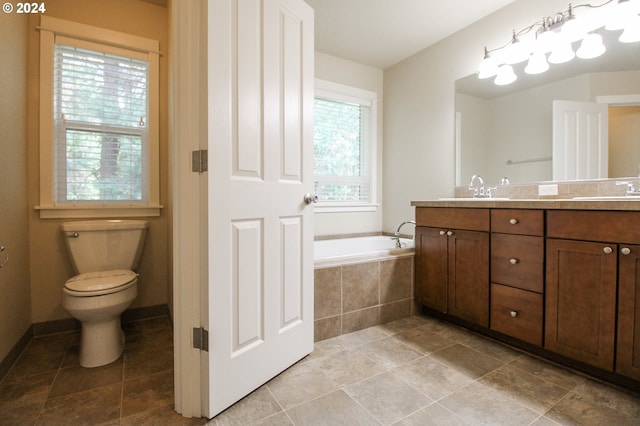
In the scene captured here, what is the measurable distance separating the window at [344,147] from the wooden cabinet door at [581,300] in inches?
74.7

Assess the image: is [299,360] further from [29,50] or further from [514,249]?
[29,50]

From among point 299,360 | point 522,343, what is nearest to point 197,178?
point 299,360

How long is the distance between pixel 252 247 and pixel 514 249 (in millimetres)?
1436

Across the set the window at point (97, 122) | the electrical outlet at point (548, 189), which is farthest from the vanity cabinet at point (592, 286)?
the window at point (97, 122)

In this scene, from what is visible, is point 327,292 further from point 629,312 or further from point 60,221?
point 60,221

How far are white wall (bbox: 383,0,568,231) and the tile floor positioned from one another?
60.0 inches

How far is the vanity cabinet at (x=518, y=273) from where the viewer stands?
158cm

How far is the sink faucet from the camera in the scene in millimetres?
2408

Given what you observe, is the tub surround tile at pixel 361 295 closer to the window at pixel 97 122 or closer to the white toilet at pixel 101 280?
the white toilet at pixel 101 280

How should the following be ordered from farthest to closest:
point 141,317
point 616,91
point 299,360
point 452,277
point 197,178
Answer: point 141,317 < point 452,277 < point 616,91 < point 299,360 < point 197,178

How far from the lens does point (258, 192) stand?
1.37 meters

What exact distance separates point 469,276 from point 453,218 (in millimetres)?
387

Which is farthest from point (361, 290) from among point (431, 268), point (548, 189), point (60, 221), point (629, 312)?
point (60, 221)

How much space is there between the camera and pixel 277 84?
1479 millimetres
